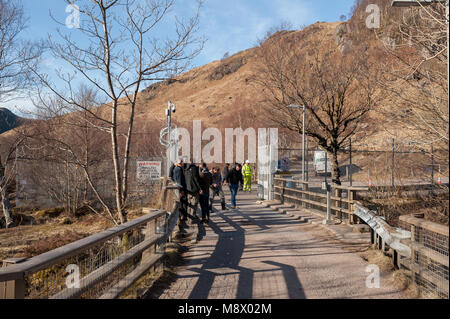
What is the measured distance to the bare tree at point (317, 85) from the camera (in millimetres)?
17953

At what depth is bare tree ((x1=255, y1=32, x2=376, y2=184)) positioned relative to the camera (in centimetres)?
1795

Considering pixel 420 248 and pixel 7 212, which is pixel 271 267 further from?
pixel 7 212

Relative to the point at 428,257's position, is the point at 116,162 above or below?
above

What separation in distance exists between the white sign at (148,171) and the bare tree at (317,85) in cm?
667

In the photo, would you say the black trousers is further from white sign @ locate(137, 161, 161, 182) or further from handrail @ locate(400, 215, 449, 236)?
white sign @ locate(137, 161, 161, 182)

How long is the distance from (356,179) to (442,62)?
947 inches

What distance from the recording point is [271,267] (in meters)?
6.39

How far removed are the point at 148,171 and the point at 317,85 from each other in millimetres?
9326

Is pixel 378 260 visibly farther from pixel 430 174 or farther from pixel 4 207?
pixel 4 207

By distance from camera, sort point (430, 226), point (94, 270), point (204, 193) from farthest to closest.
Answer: point (204, 193) → point (94, 270) → point (430, 226)

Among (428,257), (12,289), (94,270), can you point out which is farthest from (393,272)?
(12,289)

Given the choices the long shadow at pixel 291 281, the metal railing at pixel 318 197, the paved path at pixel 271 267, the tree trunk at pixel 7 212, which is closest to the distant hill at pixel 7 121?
the tree trunk at pixel 7 212

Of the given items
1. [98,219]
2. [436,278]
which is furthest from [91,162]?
[436,278]

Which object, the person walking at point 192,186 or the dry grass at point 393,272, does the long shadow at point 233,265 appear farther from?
the dry grass at point 393,272
